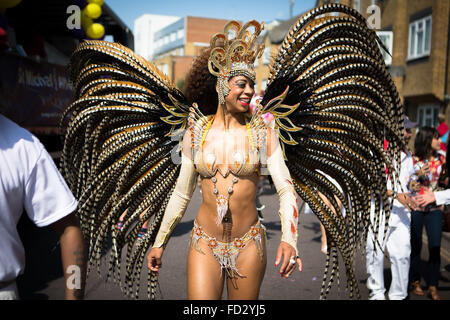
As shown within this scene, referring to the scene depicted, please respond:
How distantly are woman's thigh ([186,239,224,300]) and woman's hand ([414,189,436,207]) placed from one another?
2.73 metres

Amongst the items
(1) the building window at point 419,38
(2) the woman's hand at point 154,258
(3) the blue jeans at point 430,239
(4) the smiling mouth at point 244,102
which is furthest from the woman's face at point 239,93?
(1) the building window at point 419,38

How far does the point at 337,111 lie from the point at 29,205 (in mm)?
2064

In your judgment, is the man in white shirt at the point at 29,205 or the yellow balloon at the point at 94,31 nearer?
the man in white shirt at the point at 29,205

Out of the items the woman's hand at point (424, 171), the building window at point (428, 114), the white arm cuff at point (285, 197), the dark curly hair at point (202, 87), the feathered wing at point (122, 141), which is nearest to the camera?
the white arm cuff at point (285, 197)

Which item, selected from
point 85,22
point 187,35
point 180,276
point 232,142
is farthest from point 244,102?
point 187,35

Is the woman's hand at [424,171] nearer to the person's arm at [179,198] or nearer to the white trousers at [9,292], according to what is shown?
the person's arm at [179,198]

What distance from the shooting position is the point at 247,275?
8.78ft

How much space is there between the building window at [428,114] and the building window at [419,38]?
2343mm

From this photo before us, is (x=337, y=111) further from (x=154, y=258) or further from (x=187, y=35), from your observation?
(x=187, y=35)

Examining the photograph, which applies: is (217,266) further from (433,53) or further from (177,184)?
(433,53)

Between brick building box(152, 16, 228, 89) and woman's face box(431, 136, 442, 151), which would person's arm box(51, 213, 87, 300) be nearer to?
woman's face box(431, 136, 442, 151)

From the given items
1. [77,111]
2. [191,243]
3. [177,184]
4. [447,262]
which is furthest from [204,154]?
[447,262]

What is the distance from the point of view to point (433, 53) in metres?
16.8

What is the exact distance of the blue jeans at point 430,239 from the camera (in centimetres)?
469
